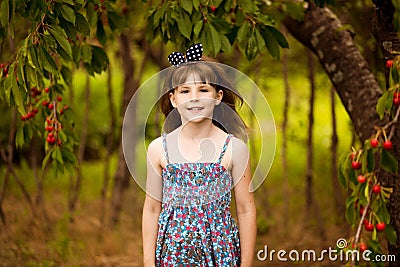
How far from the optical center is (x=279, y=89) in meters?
8.73

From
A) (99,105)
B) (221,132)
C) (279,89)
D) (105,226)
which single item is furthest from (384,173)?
(99,105)

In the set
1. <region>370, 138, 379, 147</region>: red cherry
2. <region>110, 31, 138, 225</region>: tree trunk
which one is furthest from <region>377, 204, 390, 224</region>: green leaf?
<region>110, 31, 138, 225</region>: tree trunk

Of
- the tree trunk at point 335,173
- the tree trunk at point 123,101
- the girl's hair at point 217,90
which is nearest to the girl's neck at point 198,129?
the girl's hair at point 217,90

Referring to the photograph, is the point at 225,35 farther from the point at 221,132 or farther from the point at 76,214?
the point at 76,214

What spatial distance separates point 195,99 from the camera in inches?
88.3

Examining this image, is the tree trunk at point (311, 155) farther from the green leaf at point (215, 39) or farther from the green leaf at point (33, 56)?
the green leaf at point (33, 56)

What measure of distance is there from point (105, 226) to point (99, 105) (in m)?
4.48

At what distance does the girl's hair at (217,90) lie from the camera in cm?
230

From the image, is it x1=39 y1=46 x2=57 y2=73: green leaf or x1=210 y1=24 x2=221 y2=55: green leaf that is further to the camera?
x1=210 y1=24 x2=221 y2=55: green leaf

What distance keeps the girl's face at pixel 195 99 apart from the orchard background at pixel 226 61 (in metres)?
0.35

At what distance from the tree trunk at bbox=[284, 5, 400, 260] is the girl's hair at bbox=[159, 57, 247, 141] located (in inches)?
41.4

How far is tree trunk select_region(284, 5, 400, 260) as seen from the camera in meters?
3.36

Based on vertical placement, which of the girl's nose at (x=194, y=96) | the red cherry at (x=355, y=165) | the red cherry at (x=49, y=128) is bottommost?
the red cherry at (x=355, y=165)

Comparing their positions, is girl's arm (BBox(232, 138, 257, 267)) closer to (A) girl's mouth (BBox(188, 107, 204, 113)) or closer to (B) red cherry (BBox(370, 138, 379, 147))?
(A) girl's mouth (BBox(188, 107, 204, 113))
